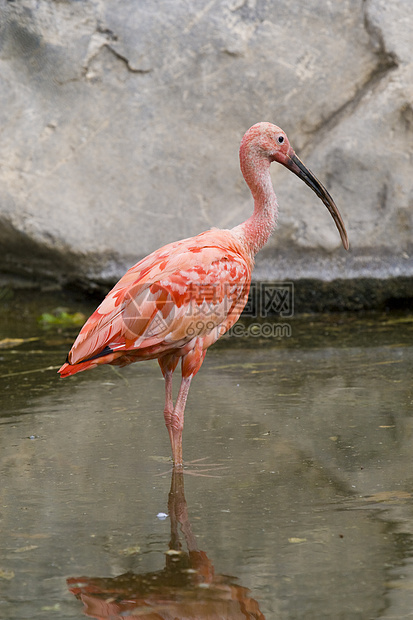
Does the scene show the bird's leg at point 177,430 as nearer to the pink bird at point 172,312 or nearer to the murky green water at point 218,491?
the pink bird at point 172,312

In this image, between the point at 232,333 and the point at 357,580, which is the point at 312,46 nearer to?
the point at 232,333

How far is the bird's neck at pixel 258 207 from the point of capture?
4859mm

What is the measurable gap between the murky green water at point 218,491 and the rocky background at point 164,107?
1754mm

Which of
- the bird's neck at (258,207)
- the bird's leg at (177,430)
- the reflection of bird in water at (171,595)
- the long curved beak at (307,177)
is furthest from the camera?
the long curved beak at (307,177)

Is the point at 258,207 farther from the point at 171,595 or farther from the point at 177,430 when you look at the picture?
the point at 171,595

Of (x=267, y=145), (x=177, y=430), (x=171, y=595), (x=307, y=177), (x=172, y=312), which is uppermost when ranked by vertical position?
(x=267, y=145)

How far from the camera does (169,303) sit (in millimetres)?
4289

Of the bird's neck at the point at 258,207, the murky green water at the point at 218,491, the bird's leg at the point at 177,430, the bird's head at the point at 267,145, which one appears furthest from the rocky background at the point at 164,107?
the bird's leg at the point at 177,430

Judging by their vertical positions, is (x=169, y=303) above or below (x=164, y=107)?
below

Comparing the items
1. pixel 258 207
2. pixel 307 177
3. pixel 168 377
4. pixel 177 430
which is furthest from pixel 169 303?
pixel 307 177

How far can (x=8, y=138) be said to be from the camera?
25.4ft

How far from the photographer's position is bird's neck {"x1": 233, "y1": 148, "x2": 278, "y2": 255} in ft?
15.9

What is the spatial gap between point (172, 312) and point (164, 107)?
13.0 feet

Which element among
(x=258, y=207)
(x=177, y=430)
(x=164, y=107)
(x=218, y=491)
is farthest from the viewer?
(x=164, y=107)
